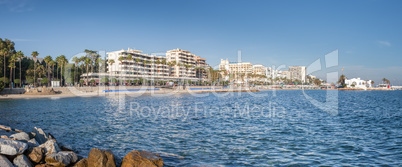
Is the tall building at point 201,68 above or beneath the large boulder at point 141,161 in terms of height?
above

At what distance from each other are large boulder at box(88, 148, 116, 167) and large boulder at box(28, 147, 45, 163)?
2349 mm

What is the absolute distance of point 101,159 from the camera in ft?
33.2

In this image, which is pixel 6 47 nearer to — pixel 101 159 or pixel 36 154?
pixel 36 154

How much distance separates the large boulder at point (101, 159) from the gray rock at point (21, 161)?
233cm

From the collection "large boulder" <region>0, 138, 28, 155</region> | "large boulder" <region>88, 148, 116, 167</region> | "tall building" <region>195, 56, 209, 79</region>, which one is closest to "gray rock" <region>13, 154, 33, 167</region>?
"large boulder" <region>0, 138, 28, 155</region>

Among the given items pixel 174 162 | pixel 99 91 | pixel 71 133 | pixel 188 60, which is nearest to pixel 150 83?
pixel 99 91

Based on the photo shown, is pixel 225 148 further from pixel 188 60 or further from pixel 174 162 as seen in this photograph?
pixel 188 60

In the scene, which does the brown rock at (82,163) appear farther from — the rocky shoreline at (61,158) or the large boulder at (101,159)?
the large boulder at (101,159)

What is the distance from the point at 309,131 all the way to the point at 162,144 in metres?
11.6

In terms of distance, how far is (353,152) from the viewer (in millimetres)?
13672

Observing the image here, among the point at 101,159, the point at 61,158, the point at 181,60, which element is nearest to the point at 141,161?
the point at 101,159

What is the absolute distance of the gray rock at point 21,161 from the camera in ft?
32.4

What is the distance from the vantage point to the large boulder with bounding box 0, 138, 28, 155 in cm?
1008

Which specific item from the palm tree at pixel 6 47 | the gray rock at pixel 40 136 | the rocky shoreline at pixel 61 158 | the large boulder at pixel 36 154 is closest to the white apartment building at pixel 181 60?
the palm tree at pixel 6 47
